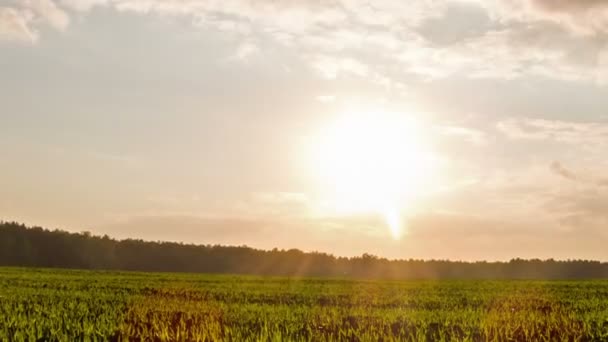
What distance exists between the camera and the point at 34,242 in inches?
4781

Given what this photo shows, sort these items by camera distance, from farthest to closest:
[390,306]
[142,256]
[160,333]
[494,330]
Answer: [142,256]
[390,306]
[494,330]
[160,333]

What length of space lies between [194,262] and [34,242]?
1041 inches

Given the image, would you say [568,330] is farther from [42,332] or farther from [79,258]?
[79,258]

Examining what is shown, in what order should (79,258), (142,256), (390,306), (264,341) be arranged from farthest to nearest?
(142,256) → (79,258) → (390,306) → (264,341)

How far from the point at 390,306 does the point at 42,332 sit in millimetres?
12151

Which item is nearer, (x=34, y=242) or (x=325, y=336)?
(x=325, y=336)

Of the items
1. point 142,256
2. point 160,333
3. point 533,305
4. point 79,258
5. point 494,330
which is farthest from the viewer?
point 142,256

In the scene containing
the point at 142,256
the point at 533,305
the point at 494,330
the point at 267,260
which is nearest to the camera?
the point at 494,330

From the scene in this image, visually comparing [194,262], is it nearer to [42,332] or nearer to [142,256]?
[142,256]

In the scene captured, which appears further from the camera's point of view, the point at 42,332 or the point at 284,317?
the point at 284,317

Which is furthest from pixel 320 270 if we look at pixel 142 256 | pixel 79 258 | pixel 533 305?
pixel 533 305

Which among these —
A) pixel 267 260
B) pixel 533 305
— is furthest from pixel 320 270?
pixel 533 305

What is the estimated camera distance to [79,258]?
121125mm

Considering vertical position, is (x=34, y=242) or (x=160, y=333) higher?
(x=34, y=242)
